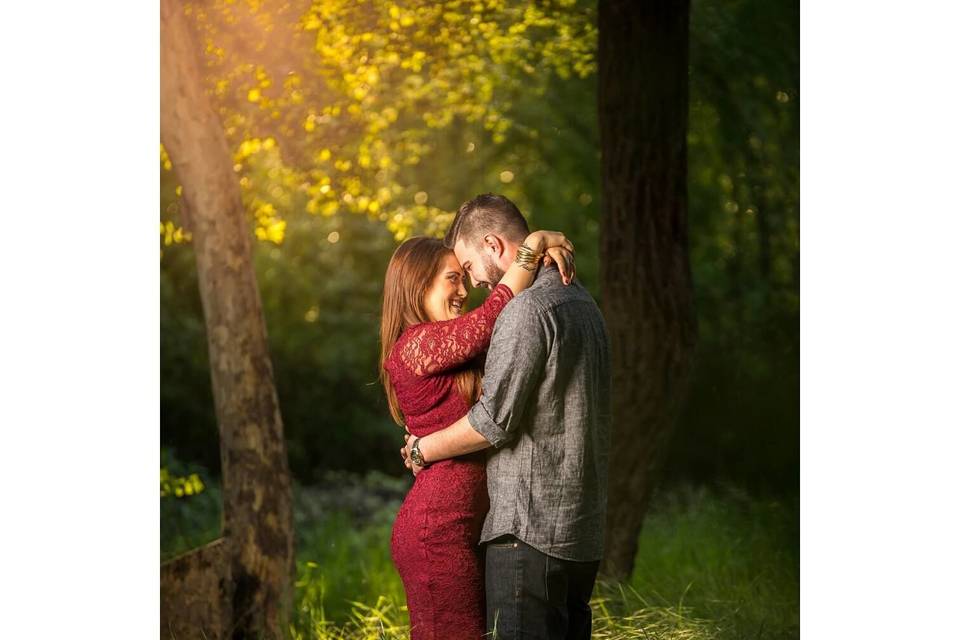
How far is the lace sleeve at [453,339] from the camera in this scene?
3.04 meters

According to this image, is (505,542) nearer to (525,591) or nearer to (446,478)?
(525,591)

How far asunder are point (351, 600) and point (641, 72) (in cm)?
228

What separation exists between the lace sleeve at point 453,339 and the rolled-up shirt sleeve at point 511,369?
7 centimetres

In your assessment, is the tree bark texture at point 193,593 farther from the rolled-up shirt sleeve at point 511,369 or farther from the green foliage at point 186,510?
the rolled-up shirt sleeve at point 511,369

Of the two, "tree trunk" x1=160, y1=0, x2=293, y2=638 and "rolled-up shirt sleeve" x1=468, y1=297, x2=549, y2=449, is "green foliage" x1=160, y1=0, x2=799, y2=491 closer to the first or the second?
"tree trunk" x1=160, y1=0, x2=293, y2=638

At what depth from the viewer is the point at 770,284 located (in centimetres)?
399

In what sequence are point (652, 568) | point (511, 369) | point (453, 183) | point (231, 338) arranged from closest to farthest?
point (511, 369) → point (453, 183) → point (652, 568) → point (231, 338)

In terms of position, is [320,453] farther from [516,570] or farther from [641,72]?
[641,72]

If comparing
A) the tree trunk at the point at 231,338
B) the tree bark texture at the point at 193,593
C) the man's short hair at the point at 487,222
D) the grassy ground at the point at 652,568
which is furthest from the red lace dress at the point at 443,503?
the tree bark texture at the point at 193,593

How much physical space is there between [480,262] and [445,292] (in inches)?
5.5

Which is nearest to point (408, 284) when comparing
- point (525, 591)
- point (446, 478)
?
point (446, 478)

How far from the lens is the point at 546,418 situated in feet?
9.91

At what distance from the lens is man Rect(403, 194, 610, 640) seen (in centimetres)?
295
